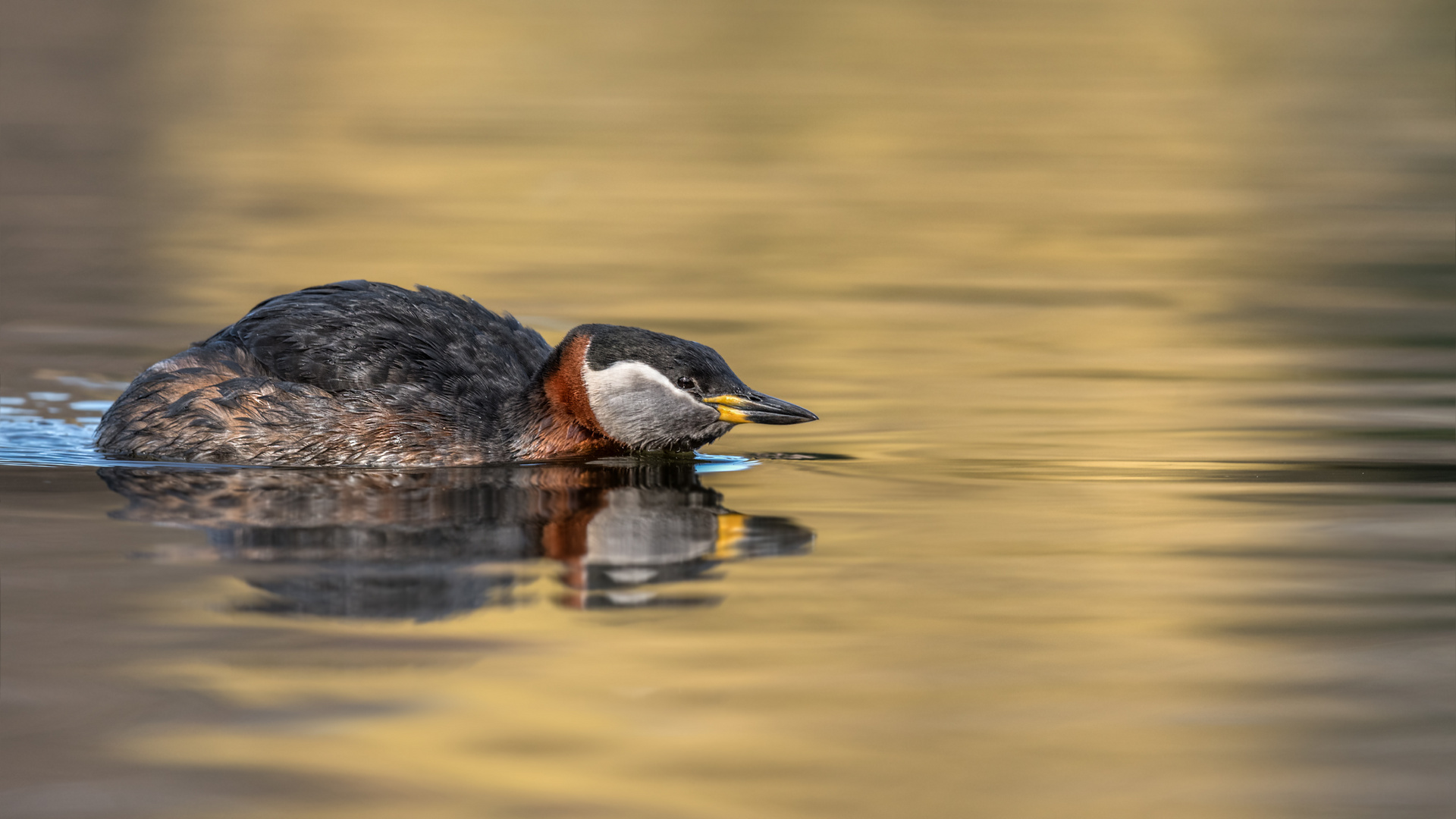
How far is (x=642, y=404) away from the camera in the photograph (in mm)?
→ 8688

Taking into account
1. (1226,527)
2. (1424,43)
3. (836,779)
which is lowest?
(836,779)

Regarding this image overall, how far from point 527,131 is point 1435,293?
534 inches

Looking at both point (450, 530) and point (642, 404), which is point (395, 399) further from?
point (450, 530)

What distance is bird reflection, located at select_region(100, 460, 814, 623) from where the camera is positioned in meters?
6.25

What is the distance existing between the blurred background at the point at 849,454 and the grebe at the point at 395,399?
20.0 inches

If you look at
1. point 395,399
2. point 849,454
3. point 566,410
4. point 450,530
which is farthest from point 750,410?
point 450,530

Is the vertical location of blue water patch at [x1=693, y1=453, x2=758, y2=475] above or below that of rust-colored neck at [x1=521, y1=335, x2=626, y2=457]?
below

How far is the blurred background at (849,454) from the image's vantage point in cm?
485

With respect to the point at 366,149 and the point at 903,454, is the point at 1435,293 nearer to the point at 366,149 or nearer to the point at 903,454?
the point at 903,454

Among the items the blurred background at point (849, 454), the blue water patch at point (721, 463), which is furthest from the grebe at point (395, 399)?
the blurred background at point (849, 454)

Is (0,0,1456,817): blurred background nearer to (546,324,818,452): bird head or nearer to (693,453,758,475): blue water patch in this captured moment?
(693,453,758,475): blue water patch

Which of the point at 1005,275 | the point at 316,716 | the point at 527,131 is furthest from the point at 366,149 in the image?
the point at 316,716

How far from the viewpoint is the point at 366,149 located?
74.6 feet

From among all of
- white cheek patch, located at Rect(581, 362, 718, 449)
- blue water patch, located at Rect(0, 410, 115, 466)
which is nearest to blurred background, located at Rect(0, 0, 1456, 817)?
blue water patch, located at Rect(0, 410, 115, 466)
